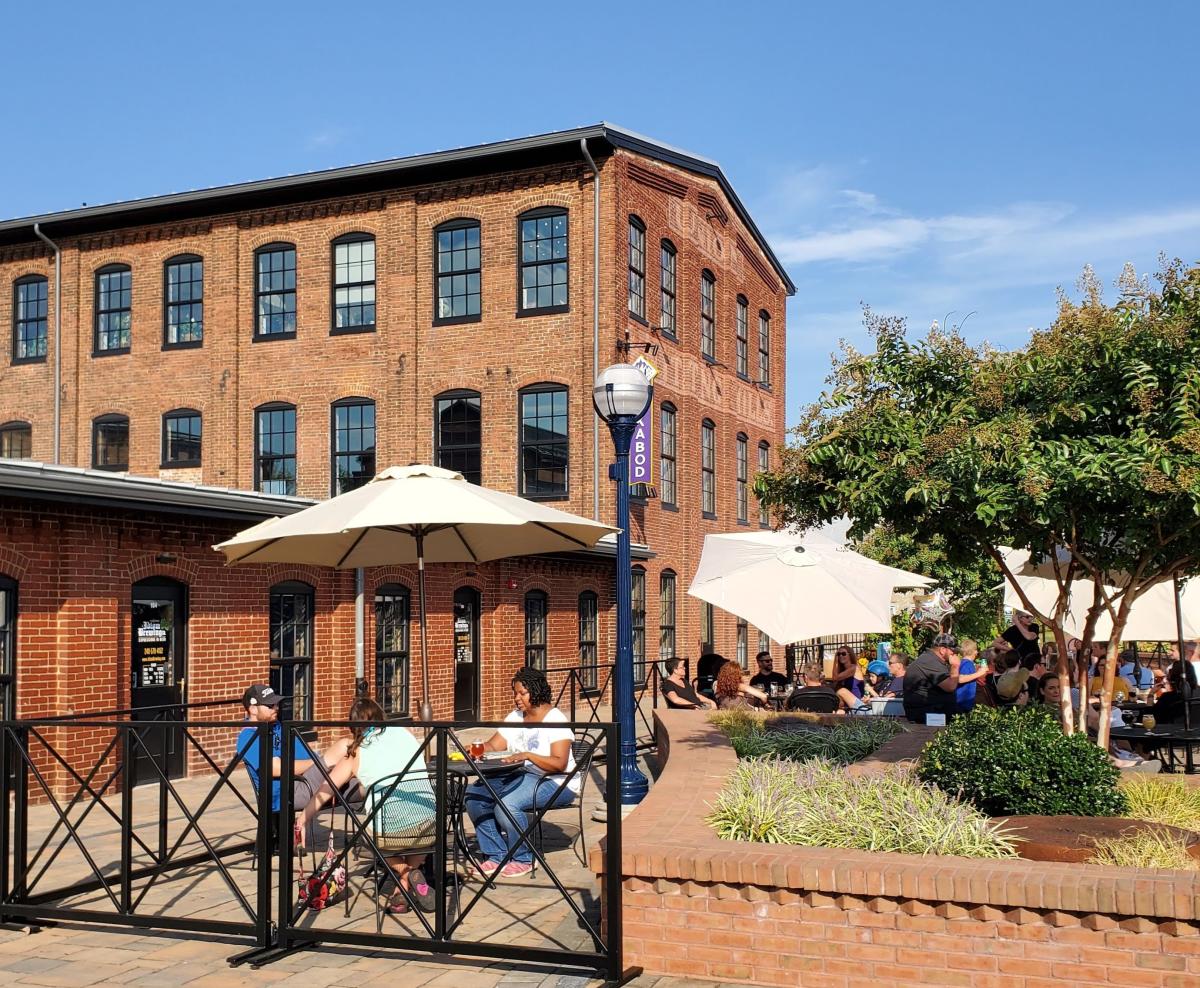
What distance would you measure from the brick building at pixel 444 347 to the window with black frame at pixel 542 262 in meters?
0.04

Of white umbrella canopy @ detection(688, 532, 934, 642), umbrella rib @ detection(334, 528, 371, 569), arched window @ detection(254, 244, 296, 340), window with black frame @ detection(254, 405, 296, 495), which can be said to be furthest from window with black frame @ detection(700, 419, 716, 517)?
umbrella rib @ detection(334, 528, 371, 569)

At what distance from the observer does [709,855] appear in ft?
21.2

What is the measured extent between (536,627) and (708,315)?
10144mm

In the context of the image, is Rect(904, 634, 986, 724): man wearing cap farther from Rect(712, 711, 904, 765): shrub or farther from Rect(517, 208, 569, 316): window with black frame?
Rect(517, 208, 569, 316): window with black frame

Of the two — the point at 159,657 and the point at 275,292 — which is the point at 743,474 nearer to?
the point at 275,292

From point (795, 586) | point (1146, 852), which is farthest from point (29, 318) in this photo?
point (1146, 852)

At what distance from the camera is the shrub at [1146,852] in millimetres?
6230

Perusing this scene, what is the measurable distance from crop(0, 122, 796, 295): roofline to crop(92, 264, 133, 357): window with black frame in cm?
108

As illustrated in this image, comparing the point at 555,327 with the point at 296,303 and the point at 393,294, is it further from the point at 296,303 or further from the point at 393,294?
the point at 296,303

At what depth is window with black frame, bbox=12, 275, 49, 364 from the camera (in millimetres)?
29953

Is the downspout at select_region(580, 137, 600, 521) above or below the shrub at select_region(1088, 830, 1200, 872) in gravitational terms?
above

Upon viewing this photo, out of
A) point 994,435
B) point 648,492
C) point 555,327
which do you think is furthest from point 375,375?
point 994,435

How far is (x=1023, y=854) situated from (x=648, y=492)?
1995 cm

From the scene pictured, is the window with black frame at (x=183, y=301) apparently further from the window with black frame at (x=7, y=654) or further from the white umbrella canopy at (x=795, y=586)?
the white umbrella canopy at (x=795, y=586)
